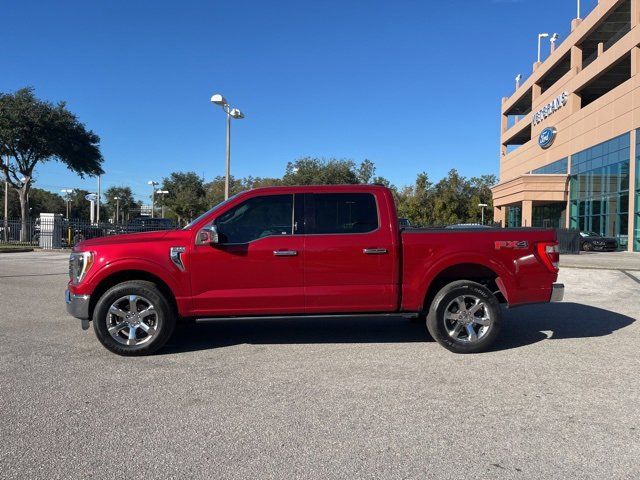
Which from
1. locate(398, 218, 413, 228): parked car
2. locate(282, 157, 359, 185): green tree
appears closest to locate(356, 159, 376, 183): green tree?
locate(282, 157, 359, 185): green tree

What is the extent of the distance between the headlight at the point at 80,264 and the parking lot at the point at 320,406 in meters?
0.91

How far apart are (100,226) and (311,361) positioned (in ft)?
88.3

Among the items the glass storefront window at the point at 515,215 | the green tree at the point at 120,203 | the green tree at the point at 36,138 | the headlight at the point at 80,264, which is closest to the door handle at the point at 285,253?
the headlight at the point at 80,264

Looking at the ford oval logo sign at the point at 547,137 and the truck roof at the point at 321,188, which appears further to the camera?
the ford oval logo sign at the point at 547,137

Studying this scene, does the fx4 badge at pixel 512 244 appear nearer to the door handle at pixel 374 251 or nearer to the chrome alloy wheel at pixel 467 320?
the chrome alloy wheel at pixel 467 320

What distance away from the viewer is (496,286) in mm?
6824

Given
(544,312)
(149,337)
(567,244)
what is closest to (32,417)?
(149,337)

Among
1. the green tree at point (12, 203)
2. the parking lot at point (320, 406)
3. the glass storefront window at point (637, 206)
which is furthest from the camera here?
the green tree at point (12, 203)

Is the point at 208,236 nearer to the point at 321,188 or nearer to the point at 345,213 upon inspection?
the point at 321,188

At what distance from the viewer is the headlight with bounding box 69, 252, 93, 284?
594 cm

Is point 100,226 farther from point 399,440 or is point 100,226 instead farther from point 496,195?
point 496,195

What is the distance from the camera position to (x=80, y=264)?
599cm

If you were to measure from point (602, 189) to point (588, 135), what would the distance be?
4746 millimetres

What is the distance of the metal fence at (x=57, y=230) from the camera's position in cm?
2739
